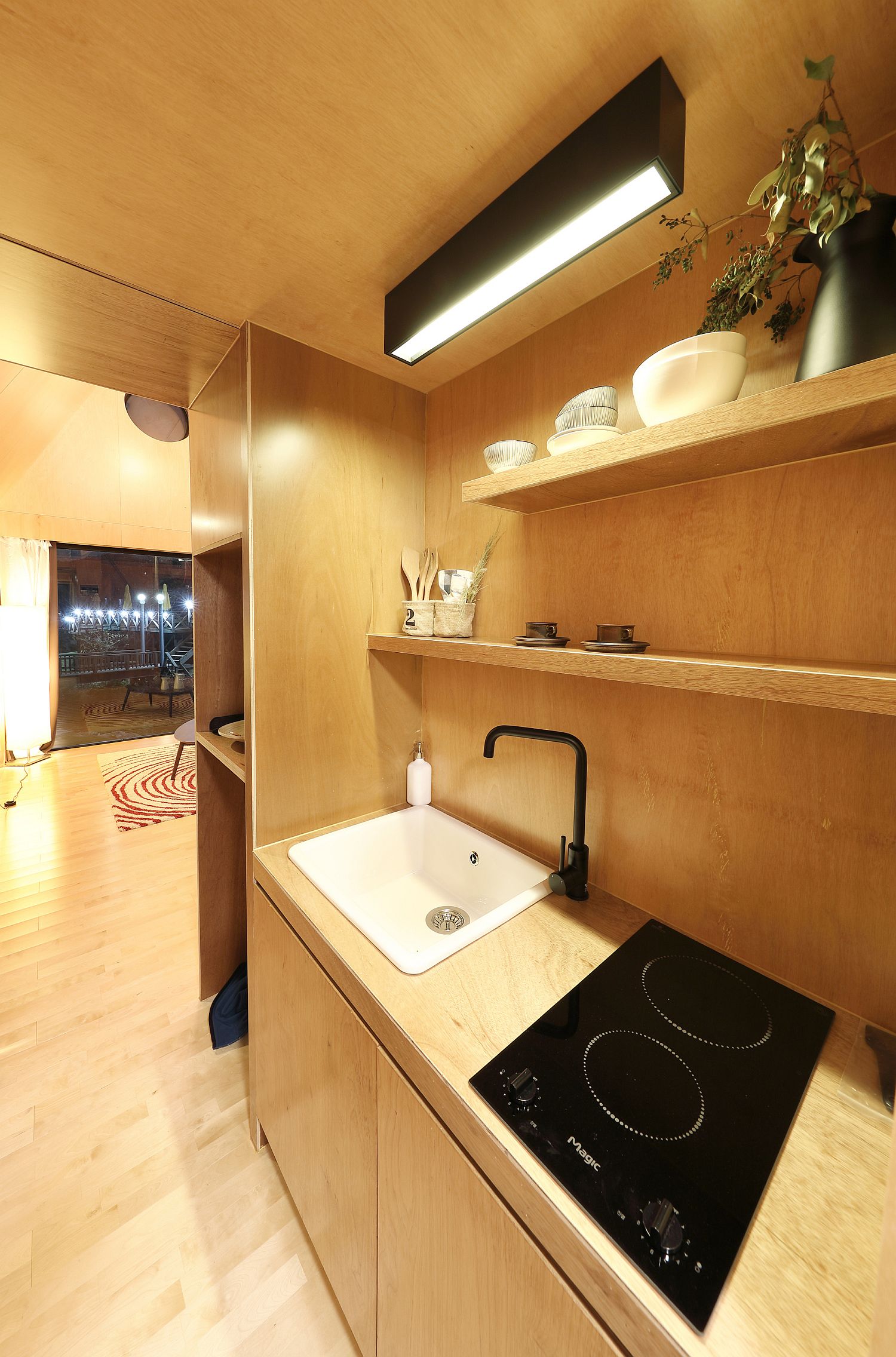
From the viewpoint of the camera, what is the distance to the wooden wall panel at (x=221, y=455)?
4.23 ft

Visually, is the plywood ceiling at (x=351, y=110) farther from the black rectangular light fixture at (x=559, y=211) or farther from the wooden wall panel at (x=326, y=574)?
the wooden wall panel at (x=326, y=574)

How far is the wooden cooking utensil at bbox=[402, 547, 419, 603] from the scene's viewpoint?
1.54m

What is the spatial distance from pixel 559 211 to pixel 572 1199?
4.40 ft

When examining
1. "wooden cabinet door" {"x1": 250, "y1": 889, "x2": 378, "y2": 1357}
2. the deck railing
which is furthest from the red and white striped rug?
"wooden cabinet door" {"x1": 250, "y1": 889, "x2": 378, "y2": 1357}

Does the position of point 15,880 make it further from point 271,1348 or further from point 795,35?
point 795,35

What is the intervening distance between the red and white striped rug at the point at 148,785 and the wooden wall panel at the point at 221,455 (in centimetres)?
279

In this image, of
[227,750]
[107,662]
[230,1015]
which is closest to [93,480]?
[107,662]

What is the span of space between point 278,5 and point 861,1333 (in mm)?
1562

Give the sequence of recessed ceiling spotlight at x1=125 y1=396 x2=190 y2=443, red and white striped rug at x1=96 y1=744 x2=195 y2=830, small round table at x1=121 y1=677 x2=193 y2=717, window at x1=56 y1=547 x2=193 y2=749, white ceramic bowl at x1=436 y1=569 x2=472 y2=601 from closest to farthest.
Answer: white ceramic bowl at x1=436 y1=569 x2=472 y2=601
recessed ceiling spotlight at x1=125 y1=396 x2=190 y2=443
red and white striped rug at x1=96 y1=744 x2=195 y2=830
window at x1=56 y1=547 x2=193 y2=749
small round table at x1=121 y1=677 x2=193 y2=717

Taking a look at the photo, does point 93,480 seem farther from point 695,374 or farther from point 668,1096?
point 668,1096

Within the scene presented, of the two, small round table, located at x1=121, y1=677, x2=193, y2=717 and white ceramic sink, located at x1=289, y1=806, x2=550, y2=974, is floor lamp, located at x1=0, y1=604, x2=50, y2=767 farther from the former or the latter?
white ceramic sink, located at x1=289, y1=806, x2=550, y2=974

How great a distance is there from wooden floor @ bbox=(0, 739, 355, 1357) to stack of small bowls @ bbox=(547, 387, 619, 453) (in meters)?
1.97

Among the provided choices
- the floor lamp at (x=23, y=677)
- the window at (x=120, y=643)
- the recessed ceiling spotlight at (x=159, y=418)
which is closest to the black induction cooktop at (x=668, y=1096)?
the recessed ceiling spotlight at (x=159, y=418)

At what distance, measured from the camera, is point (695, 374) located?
741mm
